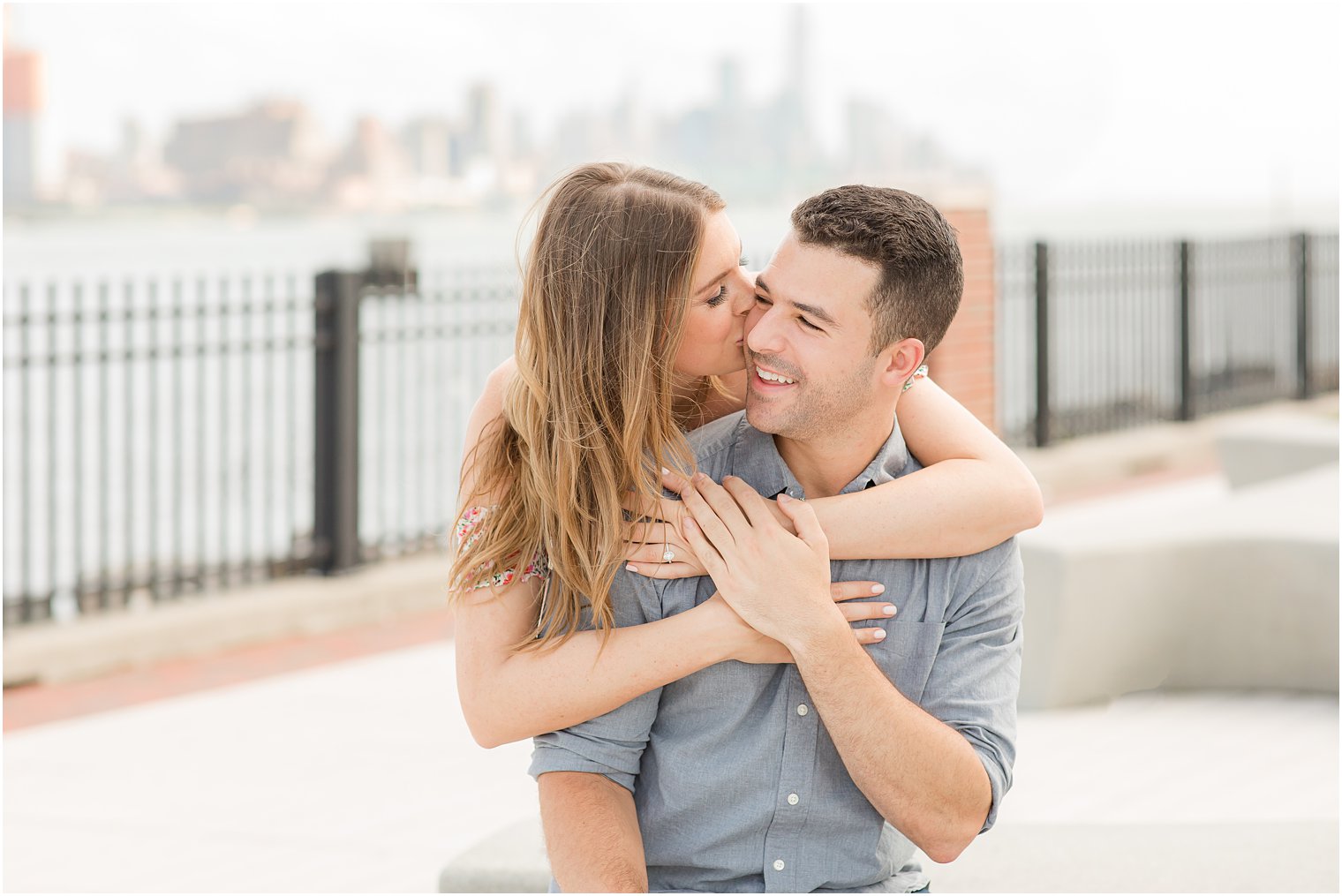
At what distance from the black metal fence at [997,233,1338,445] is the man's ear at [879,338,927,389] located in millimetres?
10062

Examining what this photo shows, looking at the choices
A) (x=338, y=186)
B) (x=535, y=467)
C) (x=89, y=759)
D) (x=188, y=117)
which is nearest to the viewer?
(x=535, y=467)

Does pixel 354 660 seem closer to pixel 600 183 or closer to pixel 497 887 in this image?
pixel 497 887

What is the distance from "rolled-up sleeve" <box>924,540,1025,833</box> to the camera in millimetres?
2393

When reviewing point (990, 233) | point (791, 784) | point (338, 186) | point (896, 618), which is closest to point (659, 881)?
point (791, 784)

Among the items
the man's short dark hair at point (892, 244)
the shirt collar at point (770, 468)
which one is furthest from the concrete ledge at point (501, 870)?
the man's short dark hair at point (892, 244)

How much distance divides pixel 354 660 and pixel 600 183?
517 centimetres

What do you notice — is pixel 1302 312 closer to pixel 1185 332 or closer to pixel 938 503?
pixel 1185 332

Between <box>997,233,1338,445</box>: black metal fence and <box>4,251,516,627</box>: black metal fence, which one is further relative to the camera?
<box>997,233,1338,445</box>: black metal fence

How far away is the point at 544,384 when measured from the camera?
2430 millimetres

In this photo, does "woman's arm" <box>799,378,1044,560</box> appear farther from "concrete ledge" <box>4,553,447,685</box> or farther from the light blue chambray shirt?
"concrete ledge" <box>4,553,447,685</box>

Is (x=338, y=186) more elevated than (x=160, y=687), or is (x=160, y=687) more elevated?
(x=338, y=186)

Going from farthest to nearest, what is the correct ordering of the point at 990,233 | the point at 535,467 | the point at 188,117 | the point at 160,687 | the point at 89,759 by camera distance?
the point at 188,117
the point at 990,233
the point at 160,687
the point at 89,759
the point at 535,467

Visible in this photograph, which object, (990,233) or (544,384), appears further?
(990,233)

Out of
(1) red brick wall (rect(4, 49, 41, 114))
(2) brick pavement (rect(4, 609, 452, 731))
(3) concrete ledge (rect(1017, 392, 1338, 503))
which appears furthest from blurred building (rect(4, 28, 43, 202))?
(3) concrete ledge (rect(1017, 392, 1338, 503))
